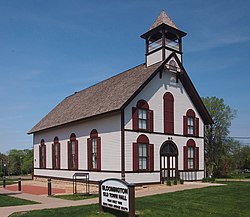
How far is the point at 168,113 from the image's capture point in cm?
2638

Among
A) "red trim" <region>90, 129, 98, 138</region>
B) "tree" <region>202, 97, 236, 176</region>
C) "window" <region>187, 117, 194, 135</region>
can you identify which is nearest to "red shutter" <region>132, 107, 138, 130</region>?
"red trim" <region>90, 129, 98, 138</region>

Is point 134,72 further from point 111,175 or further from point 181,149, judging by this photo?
point 111,175

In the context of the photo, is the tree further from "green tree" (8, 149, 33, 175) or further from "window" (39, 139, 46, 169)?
"green tree" (8, 149, 33, 175)

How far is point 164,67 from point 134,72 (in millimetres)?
3417

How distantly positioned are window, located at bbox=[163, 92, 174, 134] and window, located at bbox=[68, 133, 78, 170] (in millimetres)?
8231

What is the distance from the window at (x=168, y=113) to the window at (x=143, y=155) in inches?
92.8

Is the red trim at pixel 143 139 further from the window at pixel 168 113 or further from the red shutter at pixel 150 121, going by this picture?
the window at pixel 168 113

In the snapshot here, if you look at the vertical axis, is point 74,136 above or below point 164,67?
below

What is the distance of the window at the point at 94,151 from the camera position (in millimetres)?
25420

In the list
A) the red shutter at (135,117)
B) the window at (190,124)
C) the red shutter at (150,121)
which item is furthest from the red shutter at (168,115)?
the red shutter at (135,117)

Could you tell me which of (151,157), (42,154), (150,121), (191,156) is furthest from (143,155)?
(42,154)

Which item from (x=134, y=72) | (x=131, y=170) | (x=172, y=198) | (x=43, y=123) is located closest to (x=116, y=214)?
(x=172, y=198)

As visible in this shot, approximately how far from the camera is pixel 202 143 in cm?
2953

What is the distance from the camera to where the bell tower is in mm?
26188
